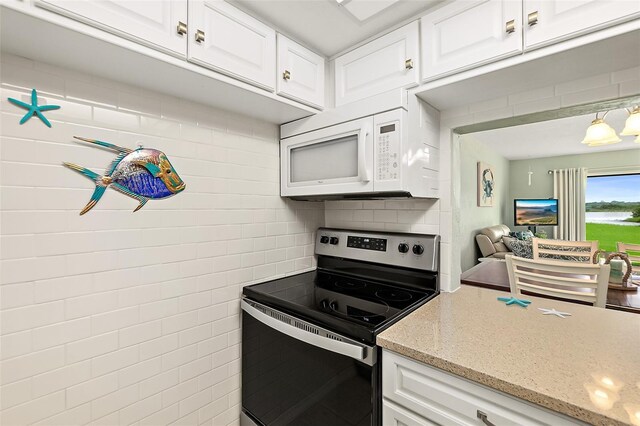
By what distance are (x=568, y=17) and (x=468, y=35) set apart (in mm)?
299

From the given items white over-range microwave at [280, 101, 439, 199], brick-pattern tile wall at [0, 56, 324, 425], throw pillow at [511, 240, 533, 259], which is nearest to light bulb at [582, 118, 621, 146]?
throw pillow at [511, 240, 533, 259]

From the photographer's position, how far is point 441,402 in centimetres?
86

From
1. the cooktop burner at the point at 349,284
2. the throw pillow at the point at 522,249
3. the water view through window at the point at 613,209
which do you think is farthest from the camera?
the water view through window at the point at 613,209

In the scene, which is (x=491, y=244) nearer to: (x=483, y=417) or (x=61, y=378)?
(x=483, y=417)

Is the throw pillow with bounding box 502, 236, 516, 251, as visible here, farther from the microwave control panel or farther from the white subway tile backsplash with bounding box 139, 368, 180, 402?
the white subway tile backsplash with bounding box 139, 368, 180, 402

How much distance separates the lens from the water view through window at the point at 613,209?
523cm

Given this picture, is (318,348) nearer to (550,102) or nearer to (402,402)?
(402,402)

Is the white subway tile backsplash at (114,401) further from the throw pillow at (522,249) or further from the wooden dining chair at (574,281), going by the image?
the throw pillow at (522,249)

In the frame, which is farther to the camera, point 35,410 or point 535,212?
Result: point 535,212

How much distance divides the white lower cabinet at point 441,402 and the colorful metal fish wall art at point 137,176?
1.14 m

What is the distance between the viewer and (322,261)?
6.45ft

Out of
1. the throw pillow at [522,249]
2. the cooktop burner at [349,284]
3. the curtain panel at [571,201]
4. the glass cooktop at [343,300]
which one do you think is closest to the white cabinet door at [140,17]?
the glass cooktop at [343,300]

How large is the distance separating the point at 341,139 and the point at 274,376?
120 cm

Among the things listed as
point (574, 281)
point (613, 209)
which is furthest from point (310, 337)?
point (613, 209)
